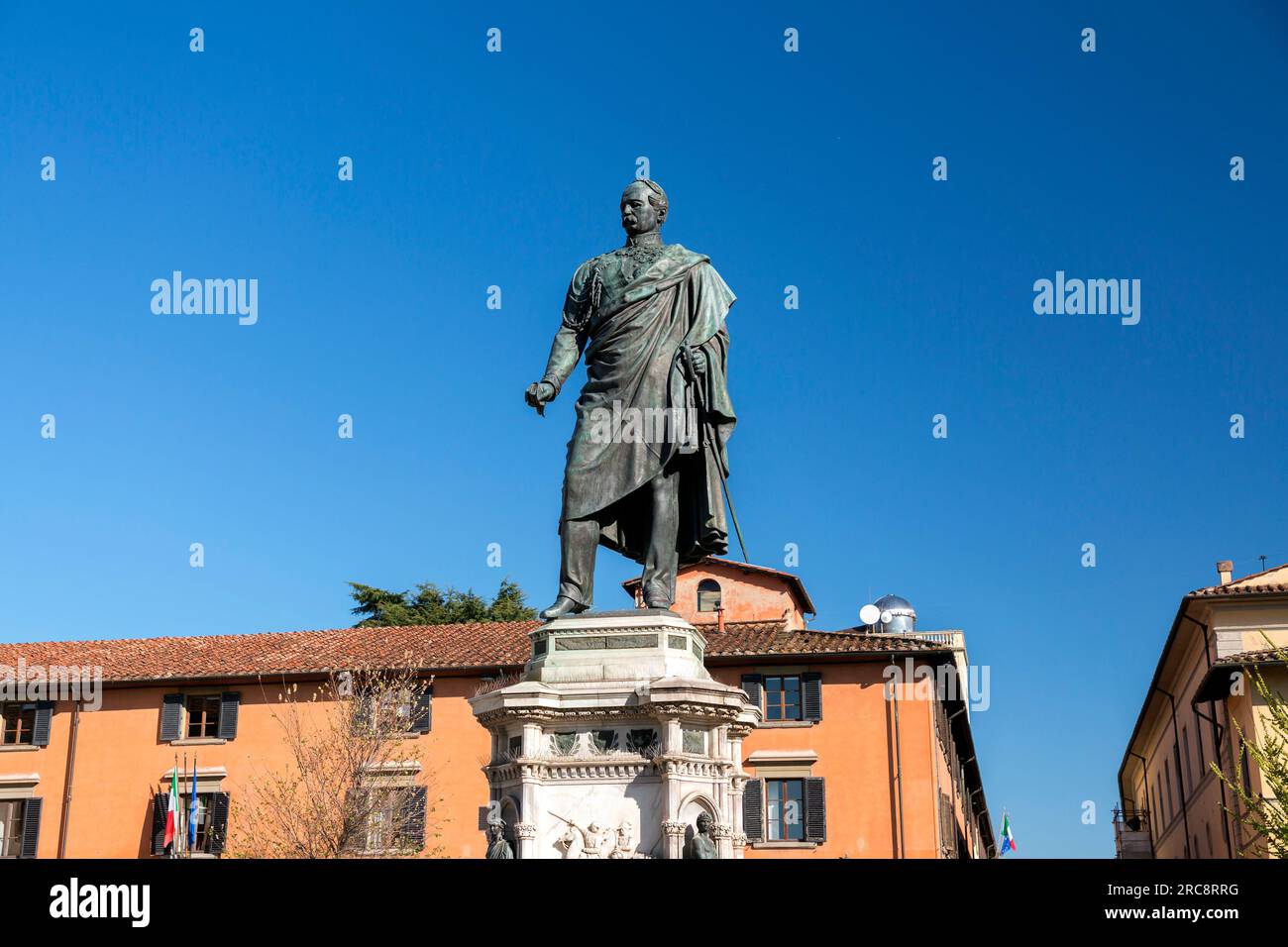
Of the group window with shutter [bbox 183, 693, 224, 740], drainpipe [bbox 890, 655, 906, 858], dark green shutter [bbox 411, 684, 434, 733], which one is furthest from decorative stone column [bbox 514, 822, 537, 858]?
window with shutter [bbox 183, 693, 224, 740]

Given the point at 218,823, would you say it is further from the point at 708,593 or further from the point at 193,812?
the point at 708,593

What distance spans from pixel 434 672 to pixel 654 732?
4124 cm

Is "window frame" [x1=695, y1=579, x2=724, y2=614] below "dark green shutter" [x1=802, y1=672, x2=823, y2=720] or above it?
above

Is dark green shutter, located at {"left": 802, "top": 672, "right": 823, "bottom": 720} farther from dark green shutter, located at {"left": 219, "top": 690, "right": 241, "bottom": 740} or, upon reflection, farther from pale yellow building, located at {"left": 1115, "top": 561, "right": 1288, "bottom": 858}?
dark green shutter, located at {"left": 219, "top": 690, "right": 241, "bottom": 740}

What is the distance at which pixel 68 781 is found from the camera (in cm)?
5056

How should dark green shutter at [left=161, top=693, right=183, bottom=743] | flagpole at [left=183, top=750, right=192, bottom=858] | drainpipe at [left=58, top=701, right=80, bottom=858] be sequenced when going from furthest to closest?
dark green shutter at [left=161, top=693, right=183, bottom=743] → drainpipe at [left=58, top=701, right=80, bottom=858] → flagpole at [left=183, top=750, right=192, bottom=858]

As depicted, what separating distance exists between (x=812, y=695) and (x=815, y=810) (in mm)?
3751

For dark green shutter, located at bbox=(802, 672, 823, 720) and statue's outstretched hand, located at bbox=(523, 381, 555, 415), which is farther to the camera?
dark green shutter, located at bbox=(802, 672, 823, 720)

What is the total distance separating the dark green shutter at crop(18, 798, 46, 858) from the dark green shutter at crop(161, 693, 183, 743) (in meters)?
4.94

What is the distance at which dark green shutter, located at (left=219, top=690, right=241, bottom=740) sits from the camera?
5025 cm

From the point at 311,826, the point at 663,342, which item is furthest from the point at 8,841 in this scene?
the point at 663,342
